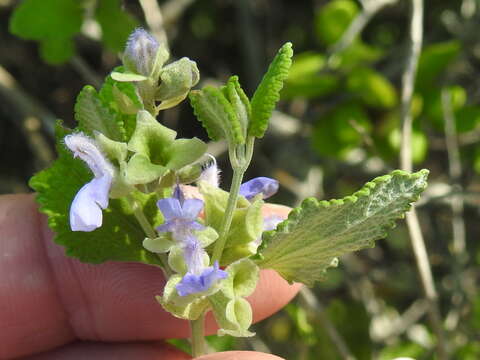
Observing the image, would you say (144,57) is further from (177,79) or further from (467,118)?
(467,118)

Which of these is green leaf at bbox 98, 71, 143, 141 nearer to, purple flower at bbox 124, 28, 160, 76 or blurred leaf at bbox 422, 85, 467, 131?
purple flower at bbox 124, 28, 160, 76

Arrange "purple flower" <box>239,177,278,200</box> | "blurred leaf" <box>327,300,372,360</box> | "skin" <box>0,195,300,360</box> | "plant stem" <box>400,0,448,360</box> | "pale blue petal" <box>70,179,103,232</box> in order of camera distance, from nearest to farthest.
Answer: "pale blue petal" <box>70,179,103,232</box> → "purple flower" <box>239,177,278,200</box> → "skin" <box>0,195,300,360</box> → "plant stem" <box>400,0,448,360</box> → "blurred leaf" <box>327,300,372,360</box>

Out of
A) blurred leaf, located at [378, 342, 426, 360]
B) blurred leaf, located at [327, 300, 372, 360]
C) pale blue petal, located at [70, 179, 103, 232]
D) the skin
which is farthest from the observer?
blurred leaf, located at [378, 342, 426, 360]

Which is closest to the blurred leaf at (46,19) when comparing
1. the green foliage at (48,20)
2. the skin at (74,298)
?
the green foliage at (48,20)

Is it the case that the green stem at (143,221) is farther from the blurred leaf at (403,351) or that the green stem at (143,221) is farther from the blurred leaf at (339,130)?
the blurred leaf at (403,351)

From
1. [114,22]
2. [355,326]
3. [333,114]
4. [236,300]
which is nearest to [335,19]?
[333,114]

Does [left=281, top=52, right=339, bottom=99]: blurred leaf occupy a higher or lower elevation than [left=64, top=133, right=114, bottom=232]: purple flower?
higher

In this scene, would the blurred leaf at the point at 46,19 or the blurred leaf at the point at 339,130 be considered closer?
the blurred leaf at the point at 46,19

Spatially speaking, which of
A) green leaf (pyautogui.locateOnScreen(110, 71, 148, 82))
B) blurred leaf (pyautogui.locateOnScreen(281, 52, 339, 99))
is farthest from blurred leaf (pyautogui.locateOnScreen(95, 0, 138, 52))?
green leaf (pyautogui.locateOnScreen(110, 71, 148, 82))

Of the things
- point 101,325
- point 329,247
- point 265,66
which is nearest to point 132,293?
point 101,325
